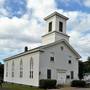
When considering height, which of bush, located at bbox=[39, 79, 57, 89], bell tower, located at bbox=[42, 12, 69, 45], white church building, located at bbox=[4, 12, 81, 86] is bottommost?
bush, located at bbox=[39, 79, 57, 89]

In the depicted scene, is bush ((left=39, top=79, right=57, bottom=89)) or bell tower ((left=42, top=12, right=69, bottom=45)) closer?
bush ((left=39, top=79, right=57, bottom=89))

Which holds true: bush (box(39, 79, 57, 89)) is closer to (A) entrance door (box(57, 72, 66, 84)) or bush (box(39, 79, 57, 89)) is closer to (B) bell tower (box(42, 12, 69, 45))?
(A) entrance door (box(57, 72, 66, 84))

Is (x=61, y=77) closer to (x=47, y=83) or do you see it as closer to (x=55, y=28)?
(x=47, y=83)

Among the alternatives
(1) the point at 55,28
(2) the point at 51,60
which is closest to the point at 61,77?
(2) the point at 51,60

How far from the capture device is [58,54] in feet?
123

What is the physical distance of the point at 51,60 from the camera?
36.4 metres

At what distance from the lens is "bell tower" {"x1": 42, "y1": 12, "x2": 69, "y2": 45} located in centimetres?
3941

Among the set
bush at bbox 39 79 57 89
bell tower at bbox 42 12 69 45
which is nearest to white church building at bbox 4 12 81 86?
bell tower at bbox 42 12 69 45

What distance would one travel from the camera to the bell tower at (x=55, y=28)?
39406mm

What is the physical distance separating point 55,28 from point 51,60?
20.7 ft

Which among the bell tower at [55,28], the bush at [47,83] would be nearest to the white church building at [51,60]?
the bell tower at [55,28]

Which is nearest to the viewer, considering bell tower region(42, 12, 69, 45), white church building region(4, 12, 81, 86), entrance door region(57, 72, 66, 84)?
white church building region(4, 12, 81, 86)

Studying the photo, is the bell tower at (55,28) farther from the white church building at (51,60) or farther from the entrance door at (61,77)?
the entrance door at (61,77)

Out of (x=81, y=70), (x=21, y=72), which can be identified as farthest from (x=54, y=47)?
(x=81, y=70)
